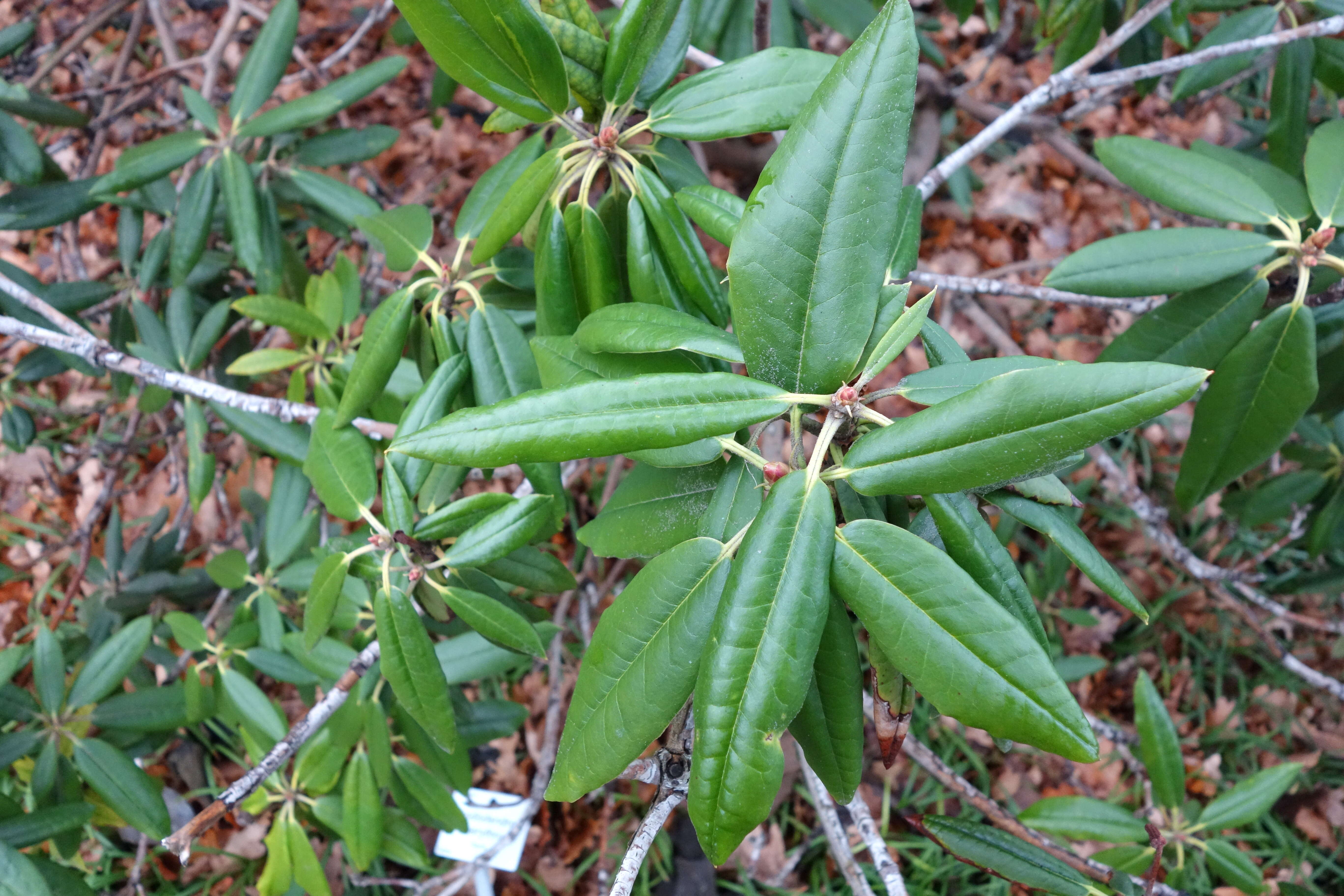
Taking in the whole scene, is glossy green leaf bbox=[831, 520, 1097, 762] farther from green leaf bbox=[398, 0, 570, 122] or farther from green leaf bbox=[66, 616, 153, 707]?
green leaf bbox=[66, 616, 153, 707]

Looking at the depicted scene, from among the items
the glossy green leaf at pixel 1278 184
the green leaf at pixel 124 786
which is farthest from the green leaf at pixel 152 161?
the glossy green leaf at pixel 1278 184

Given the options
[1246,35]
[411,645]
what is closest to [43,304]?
[411,645]

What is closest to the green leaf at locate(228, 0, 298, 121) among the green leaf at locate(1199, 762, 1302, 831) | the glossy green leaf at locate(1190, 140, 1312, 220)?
the glossy green leaf at locate(1190, 140, 1312, 220)

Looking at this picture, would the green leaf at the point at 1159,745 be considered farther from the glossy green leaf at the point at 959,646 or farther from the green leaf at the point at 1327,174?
the glossy green leaf at the point at 959,646

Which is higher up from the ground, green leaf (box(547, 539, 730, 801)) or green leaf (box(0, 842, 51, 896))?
green leaf (box(547, 539, 730, 801))

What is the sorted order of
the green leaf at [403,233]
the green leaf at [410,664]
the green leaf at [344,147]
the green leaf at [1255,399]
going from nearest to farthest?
1. the green leaf at [410,664]
2. the green leaf at [1255,399]
3. the green leaf at [403,233]
4. the green leaf at [344,147]

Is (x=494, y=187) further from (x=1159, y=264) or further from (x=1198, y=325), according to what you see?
(x=1198, y=325)

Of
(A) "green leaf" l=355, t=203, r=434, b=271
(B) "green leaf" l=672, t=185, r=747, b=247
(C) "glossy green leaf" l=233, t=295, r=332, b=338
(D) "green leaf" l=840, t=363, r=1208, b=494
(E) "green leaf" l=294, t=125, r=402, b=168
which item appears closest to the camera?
(D) "green leaf" l=840, t=363, r=1208, b=494

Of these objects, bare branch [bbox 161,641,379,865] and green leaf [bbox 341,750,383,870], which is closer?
bare branch [bbox 161,641,379,865]
